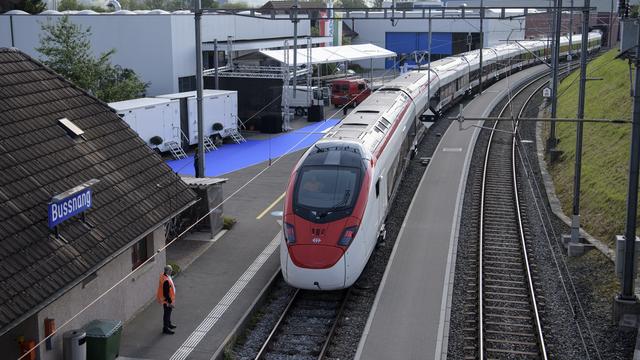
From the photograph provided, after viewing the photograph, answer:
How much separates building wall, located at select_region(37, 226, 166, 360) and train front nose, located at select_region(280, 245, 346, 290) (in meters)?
3.12

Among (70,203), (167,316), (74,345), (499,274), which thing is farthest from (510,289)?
(70,203)

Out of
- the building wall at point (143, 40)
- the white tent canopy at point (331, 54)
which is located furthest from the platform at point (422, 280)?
the white tent canopy at point (331, 54)

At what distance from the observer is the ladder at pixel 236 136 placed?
121 ft

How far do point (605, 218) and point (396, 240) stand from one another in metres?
5.68

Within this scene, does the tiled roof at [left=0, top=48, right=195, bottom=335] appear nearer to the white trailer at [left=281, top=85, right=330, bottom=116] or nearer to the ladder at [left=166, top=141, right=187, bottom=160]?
the ladder at [left=166, top=141, right=187, bottom=160]

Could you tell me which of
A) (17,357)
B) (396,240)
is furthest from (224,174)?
(17,357)

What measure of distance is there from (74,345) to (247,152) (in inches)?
852

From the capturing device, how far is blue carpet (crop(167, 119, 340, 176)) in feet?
100

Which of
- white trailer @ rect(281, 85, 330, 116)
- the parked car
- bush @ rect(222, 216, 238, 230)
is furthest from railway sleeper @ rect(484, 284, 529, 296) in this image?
the parked car

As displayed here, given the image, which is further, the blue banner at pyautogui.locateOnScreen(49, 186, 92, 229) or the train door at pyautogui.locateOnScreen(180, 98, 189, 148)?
the train door at pyautogui.locateOnScreen(180, 98, 189, 148)

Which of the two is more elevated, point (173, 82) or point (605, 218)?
point (173, 82)

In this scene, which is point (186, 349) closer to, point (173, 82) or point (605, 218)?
point (605, 218)

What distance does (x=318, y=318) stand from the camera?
52.0 ft

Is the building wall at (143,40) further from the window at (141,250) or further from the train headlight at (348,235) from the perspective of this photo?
the train headlight at (348,235)
